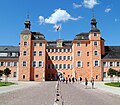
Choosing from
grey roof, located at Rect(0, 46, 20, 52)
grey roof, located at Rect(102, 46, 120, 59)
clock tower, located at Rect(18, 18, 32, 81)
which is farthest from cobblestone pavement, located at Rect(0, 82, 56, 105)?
grey roof, located at Rect(0, 46, 20, 52)

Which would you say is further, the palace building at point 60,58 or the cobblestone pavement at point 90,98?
the palace building at point 60,58

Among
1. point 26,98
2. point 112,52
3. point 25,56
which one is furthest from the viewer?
point 112,52

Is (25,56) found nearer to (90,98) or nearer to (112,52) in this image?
(112,52)

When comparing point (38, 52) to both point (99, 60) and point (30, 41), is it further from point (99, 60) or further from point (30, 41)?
point (99, 60)

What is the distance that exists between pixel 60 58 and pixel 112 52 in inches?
669

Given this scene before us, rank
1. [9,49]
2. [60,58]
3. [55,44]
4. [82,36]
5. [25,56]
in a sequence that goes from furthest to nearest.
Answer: [55,44] → [9,49] → [60,58] → [82,36] → [25,56]

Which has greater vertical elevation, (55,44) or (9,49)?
(55,44)

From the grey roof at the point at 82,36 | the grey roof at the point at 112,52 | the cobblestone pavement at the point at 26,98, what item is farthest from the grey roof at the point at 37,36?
the cobblestone pavement at the point at 26,98

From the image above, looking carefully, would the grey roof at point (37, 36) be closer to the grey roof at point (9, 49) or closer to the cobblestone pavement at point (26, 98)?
the grey roof at point (9, 49)

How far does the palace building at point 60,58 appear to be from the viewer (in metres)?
67.1

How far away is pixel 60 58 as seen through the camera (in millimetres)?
74000

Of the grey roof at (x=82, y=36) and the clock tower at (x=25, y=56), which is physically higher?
the grey roof at (x=82, y=36)

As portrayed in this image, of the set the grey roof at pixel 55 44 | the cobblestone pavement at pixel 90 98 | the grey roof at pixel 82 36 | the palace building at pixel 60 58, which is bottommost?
the cobblestone pavement at pixel 90 98

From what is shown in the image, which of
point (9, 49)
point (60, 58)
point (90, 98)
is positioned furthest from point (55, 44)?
point (90, 98)
